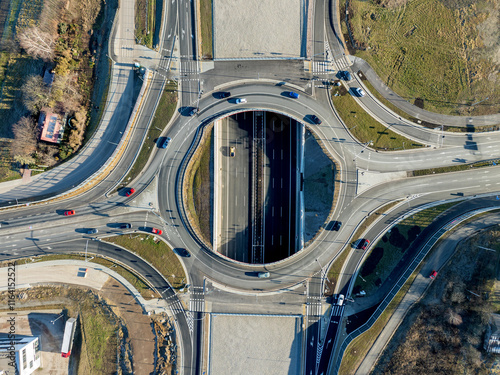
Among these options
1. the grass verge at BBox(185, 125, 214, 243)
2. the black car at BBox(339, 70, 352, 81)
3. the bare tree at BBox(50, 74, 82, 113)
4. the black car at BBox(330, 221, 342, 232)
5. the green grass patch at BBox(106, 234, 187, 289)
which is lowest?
the green grass patch at BBox(106, 234, 187, 289)

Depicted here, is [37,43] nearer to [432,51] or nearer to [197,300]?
[197,300]

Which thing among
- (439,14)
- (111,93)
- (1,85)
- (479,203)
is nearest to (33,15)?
(1,85)

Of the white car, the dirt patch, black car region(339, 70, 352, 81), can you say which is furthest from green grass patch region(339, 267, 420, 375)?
black car region(339, 70, 352, 81)

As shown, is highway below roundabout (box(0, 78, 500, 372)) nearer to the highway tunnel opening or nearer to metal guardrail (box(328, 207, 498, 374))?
metal guardrail (box(328, 207, 498, 374))

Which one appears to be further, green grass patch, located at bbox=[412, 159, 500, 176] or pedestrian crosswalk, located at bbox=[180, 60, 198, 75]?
pedestrian crosswalk, located at bbox=[180, 60, 198, 75]

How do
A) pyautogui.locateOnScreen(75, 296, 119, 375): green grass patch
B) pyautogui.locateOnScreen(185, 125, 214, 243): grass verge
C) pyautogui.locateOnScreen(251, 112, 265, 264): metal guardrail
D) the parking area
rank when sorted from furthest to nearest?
pyautogui.locateOnScreen(251, 112, 265, 264): metal guardrail → pyautogui.locateOnScreen(185, 125, 214, 243): grass verge → the parking area → pyautogui.locateOnScreen(75, 296, 119, 375): green grass patch

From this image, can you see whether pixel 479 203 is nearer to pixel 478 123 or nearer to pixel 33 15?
pixel 478 123

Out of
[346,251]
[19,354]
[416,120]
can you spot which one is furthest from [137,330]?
[416,120]
